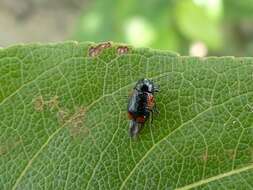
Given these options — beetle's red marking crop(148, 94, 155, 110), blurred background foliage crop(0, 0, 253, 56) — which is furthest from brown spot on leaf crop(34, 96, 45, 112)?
blurred background foliage crop(0, 0, 253, 56)

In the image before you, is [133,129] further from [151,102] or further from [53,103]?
[53,103]

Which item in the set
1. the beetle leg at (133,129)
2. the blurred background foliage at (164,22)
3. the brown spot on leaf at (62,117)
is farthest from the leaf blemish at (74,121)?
the blurred background foliage at (164,22)

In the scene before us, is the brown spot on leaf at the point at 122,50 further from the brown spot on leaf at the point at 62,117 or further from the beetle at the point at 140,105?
the brown spot on leaf at the point at 62,117

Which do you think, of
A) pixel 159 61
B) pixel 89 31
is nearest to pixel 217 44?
pixel 89 31

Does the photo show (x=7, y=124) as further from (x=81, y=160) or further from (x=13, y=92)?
(x=81, y=160)

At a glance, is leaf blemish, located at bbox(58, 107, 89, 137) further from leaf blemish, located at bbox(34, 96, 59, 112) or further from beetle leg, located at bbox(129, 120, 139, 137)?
beetle leg, located at bbox(129, 120, 139, 137)
